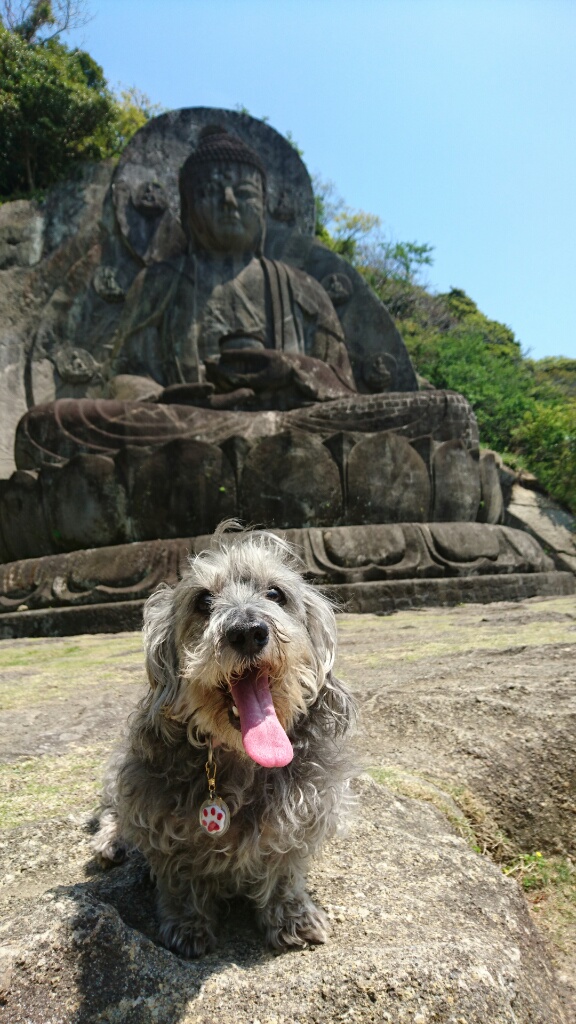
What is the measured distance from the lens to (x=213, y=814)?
1.50m

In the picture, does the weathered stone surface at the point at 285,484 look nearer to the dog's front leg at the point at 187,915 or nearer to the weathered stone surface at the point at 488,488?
the weathered stone surface at the point at 488,488

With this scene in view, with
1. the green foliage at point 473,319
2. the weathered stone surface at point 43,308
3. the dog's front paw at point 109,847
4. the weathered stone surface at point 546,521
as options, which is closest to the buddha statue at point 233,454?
the weathered stone surface at point 546,521

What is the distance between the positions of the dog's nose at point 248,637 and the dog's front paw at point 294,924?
598 millimetres

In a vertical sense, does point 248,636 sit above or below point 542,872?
above

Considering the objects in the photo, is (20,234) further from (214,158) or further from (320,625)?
(320,625)

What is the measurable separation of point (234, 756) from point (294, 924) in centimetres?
38

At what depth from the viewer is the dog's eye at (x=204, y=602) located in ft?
5.42

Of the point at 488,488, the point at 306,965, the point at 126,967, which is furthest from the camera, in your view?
the point at 488,488

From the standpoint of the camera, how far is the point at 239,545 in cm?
178

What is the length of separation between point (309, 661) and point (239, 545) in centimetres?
34

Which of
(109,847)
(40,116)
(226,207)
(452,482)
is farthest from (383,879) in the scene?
(40,116)

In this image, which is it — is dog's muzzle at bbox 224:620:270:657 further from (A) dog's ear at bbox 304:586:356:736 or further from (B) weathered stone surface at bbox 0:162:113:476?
(B) weathered stone surface at bbox 0:162:113:476

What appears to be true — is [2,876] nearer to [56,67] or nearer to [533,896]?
Answer: [533,896]

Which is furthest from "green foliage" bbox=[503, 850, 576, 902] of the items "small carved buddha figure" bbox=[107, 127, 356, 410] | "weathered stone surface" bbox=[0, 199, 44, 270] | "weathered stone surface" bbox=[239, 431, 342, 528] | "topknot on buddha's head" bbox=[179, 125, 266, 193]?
"weathered stone surface" bbox=[0, 199, 44, 270]
